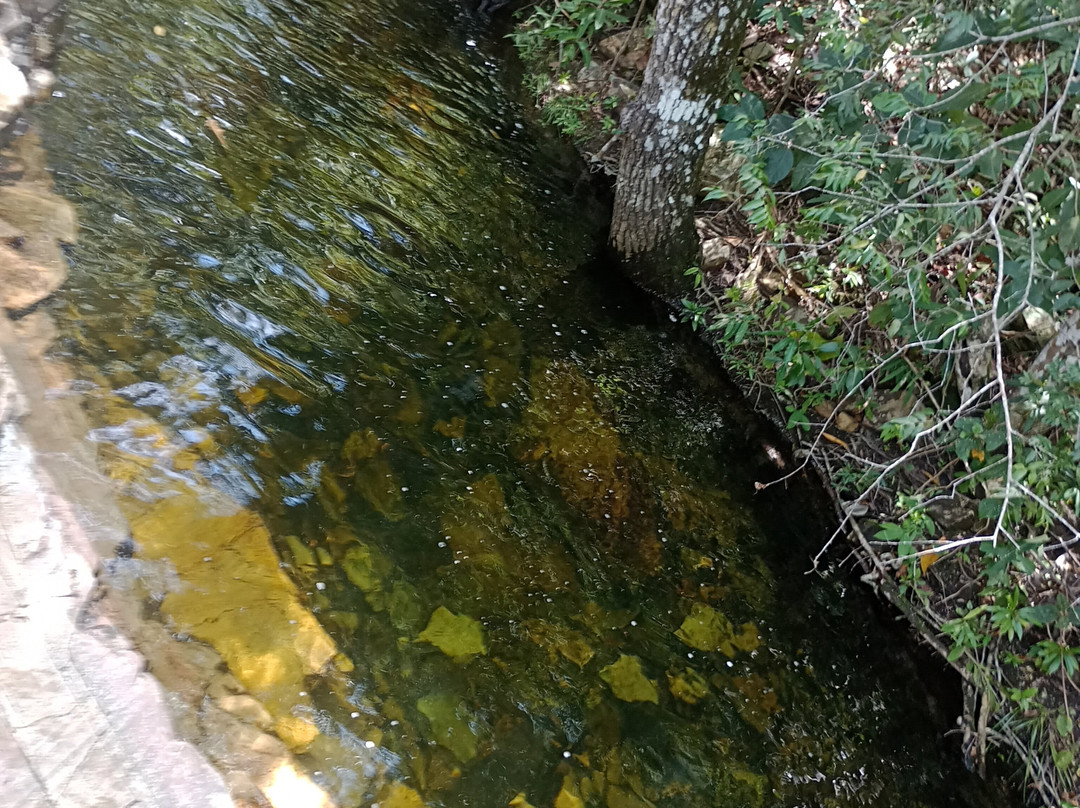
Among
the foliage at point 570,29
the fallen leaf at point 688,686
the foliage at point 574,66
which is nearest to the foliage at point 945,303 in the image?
the fallen leaf at point 688,686

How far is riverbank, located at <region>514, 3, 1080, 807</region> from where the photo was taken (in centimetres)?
269

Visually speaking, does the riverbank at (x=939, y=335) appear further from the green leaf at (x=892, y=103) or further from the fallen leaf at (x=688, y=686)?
the fallen leaf at (x=688, y=686)

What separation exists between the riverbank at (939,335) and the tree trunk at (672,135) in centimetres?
24

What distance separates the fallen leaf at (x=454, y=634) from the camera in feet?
8.11

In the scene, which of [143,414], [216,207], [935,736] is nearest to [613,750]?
[935,736]

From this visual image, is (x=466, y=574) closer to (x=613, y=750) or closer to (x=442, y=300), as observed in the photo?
(x=613, y=750)

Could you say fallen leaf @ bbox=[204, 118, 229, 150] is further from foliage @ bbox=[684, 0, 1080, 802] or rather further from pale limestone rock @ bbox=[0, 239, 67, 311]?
foliage @ bbox=[684, 0, 1080, 802]

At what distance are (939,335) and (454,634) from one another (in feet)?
8.81

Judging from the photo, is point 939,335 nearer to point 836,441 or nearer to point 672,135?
point 836,441

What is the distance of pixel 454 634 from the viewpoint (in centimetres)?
252

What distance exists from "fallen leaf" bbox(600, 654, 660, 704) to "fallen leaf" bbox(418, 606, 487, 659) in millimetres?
521

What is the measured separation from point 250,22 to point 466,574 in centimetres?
486

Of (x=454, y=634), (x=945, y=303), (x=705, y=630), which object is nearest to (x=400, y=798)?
(x=454, y=634)

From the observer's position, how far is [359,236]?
389 cm
